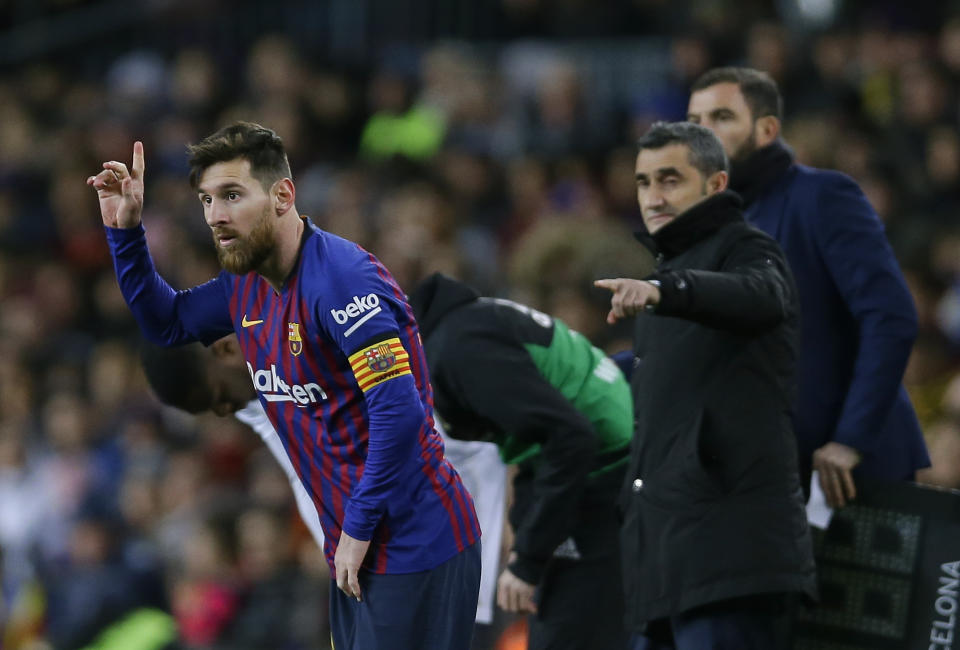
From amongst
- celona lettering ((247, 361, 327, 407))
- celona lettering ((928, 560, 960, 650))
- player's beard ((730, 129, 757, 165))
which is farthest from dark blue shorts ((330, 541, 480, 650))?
player's beard ((730, 129, 757, 165))

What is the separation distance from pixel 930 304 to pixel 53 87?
371 inches

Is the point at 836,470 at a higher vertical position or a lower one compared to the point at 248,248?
lower

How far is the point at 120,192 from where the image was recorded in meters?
4.00

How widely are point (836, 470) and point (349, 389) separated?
1.54 meters

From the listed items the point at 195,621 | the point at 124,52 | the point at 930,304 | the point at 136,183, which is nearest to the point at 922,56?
the point at 930,304

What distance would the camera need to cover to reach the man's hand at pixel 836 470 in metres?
4.36

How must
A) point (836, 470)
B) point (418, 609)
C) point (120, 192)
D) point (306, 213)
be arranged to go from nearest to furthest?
point (418, 609)
point (120, 192)
point (836, 470)
point (306, 213)

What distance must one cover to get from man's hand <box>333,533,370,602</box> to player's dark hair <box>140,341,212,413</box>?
3.89 ft

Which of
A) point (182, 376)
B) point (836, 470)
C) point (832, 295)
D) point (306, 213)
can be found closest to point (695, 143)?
point (832, 295)

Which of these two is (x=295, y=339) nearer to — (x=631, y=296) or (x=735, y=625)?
(x=631, y=296)

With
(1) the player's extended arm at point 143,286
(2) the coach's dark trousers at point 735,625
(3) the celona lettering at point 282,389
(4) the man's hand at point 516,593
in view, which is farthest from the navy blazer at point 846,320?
(1) the player's extended arm at point 143,286

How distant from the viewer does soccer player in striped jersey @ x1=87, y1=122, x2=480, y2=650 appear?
3660 millimetres

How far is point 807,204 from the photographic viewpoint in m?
4.56

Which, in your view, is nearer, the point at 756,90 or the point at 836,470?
the point at 836,470
